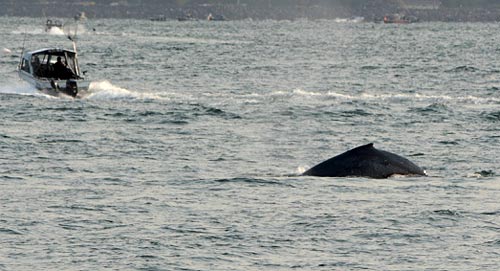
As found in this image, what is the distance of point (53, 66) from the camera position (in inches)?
2498

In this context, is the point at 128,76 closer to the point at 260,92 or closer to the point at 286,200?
the point at 260,92

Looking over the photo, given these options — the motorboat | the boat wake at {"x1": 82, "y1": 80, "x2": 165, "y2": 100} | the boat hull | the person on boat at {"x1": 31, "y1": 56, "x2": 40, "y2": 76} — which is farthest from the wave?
the person on boat at {"x1": 31, "y1": 56, "x2": 40, "y2": 76}

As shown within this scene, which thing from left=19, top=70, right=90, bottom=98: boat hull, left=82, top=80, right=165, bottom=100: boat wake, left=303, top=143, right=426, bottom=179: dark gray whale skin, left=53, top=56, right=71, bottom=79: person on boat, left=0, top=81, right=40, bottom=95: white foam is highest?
left=303, top=143, right=426, bottom=179: dark gray whale skin

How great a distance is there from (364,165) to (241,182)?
115 inches

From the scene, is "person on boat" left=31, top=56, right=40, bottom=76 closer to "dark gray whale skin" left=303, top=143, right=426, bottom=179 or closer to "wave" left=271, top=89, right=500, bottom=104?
"wave" left=271, top=89, right=500, bottom=104

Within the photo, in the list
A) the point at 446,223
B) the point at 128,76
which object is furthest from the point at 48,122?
the point at 128,76

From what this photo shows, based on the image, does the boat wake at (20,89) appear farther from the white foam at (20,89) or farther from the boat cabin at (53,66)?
the boat cabin at (53,66)

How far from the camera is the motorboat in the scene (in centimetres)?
6066

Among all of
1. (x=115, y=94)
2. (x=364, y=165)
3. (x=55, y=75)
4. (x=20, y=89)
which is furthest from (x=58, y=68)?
(x=364, y=165)

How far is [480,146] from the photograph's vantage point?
42750mm

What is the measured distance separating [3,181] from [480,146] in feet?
51.1

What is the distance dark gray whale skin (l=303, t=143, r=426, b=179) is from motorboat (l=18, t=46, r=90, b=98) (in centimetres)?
2787

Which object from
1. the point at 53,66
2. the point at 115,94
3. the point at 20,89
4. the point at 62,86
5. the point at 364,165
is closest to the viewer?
the point at 364,165

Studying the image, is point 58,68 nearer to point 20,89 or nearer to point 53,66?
point 53,66
